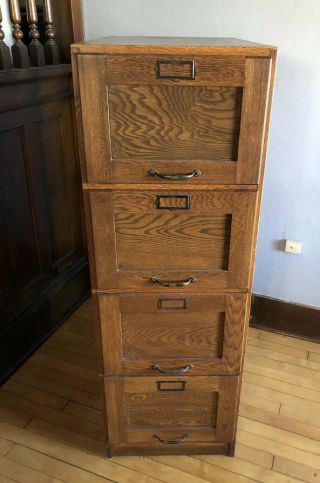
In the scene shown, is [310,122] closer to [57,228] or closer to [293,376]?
[293,376]

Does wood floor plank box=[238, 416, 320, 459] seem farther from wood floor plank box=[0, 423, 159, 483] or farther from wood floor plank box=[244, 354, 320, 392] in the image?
wood floor plank box=[0, 423, 159, 483]

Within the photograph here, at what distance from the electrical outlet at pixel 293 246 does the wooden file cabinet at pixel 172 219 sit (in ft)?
2.42

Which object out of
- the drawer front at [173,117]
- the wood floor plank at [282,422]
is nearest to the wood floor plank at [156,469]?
the wood floor plank at [282,422]

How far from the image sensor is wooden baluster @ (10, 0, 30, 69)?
1.60m

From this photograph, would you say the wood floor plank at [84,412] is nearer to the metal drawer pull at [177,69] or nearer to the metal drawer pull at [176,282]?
the metal drawer pull at [176,282]

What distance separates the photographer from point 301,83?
1601mm

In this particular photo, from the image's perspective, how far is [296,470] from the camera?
4.64 feet

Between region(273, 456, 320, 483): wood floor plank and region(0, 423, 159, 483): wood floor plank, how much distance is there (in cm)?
42

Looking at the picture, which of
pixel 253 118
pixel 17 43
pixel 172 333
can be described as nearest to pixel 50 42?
pixel 17 43

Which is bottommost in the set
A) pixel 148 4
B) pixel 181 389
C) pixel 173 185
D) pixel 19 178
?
pixel 181 389

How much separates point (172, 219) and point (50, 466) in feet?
3.15

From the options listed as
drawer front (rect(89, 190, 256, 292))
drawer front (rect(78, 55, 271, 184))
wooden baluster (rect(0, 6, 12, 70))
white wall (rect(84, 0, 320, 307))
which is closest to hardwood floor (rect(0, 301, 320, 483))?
white wall (rect(84, 0, 320, 307))

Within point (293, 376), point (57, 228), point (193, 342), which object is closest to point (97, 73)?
point (193, 342)

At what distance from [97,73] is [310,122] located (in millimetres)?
1010
